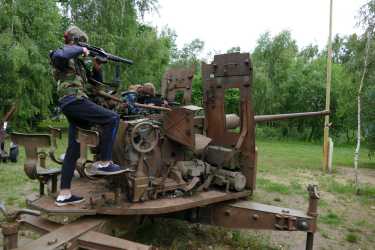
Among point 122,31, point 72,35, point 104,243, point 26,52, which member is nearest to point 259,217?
point 104,243

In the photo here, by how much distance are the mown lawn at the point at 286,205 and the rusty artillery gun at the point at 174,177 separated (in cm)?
73

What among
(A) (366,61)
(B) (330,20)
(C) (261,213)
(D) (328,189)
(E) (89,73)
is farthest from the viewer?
(B) (330,20)

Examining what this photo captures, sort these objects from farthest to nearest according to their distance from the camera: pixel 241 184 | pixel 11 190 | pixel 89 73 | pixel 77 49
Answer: pixel 11 190
pixel 241 184
pixel 89 73
pixel 77 49

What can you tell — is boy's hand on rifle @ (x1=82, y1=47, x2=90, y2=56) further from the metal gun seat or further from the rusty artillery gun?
the metal gun seat

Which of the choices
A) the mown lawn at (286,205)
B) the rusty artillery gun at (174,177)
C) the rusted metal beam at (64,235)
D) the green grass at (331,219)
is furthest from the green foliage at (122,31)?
the rusted metal beam at (64,235)

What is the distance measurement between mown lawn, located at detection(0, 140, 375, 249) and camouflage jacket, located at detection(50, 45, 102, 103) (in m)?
2.33

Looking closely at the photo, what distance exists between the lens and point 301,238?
525cm

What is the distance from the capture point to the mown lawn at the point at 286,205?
16.2 feet

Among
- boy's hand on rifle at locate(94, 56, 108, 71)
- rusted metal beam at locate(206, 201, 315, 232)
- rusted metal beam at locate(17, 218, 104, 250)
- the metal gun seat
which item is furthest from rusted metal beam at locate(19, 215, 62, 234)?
rusted metal beam at locate(206, 201, 315, 232)

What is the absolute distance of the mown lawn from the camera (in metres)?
4.93

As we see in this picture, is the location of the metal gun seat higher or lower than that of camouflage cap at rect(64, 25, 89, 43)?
lower

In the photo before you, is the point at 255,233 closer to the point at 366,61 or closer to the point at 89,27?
the point at 366,61

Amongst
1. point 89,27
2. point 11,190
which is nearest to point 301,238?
point 11,190

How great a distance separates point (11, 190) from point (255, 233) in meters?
4.62
